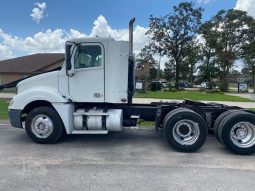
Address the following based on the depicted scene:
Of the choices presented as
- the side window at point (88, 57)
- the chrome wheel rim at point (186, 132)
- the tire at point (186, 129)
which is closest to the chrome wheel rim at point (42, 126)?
the side window at point (88, 57)

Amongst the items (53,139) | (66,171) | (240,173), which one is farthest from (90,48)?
(240,173)

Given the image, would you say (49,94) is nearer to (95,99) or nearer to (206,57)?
(95,99)

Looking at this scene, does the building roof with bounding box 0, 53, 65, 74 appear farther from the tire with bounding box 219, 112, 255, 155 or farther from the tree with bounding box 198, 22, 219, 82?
the tire with bounding box 219, 112, 255, 155

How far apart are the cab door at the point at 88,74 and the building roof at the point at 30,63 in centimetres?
2671

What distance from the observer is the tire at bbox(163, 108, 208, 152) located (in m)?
6.67

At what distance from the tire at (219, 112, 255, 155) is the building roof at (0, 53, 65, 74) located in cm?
2851

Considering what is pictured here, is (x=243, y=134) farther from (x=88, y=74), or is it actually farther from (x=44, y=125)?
(x=44, y=125)

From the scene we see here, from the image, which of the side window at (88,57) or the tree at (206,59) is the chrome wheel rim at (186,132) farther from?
the tree at (206,59)

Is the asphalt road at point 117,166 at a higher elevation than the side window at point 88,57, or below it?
below

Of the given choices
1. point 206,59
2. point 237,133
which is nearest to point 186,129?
point 237,133

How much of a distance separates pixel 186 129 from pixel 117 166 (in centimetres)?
209

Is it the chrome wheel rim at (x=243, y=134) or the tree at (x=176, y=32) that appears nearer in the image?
the chrome wheel rim at (x=243, y=134)

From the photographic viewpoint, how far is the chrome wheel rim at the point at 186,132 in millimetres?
6719

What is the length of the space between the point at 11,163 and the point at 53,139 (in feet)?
5.12
